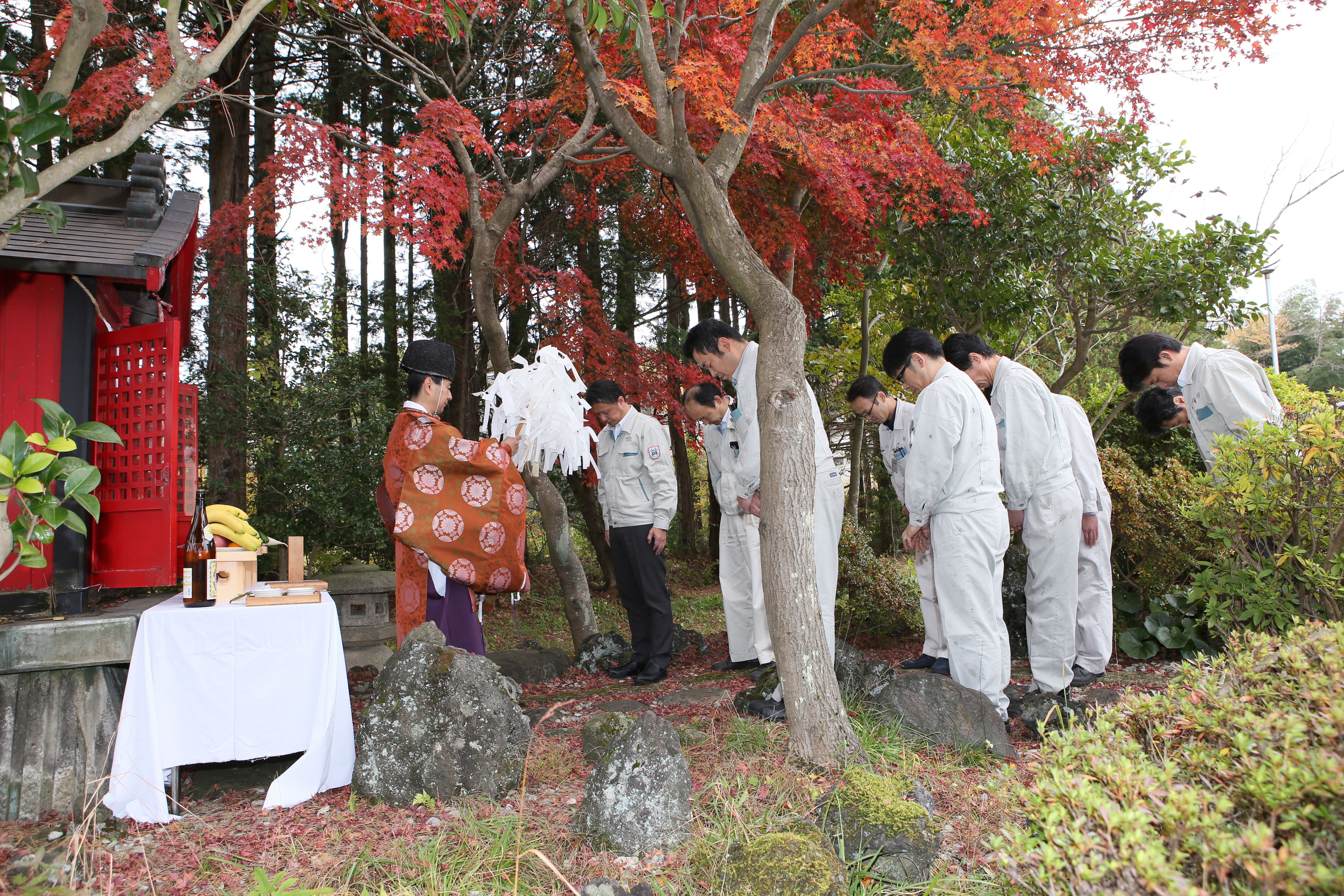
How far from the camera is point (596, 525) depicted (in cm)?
1197

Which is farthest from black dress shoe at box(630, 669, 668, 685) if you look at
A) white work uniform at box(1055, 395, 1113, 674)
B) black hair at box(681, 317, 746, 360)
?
white work uniform at box(1055, 395, 1113, 674)

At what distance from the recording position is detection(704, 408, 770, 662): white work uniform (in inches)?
238

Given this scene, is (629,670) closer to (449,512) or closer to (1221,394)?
(449,512)

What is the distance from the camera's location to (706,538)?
16531mm

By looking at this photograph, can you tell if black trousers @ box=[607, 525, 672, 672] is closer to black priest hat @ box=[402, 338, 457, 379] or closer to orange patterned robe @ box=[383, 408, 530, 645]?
orange patterned robe @ box=[383, 408, 530, 645]

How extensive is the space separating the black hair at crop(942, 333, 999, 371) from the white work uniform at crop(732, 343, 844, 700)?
3.26 feet

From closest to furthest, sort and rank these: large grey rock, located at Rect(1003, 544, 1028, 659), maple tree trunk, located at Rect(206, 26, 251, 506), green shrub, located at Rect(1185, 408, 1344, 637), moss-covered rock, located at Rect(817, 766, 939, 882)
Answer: moss-covered rock, located at Rect(817, 766, 939, 882) → green shrub, located at Rect(1185, 408, 1344, 637) → large grey rock, located at Rect(1003, 544, 1028, 659) → maple tree trunk, located at Rect(206, 26, 251, 506)

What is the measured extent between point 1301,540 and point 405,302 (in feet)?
35.0

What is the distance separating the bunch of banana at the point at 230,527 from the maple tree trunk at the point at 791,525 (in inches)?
97.2

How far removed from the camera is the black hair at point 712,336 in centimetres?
495

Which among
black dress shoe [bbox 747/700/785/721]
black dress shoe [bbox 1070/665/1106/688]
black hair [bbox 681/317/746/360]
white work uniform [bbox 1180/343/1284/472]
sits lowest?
black dress shoe [bbox 1070/665/1106/688]

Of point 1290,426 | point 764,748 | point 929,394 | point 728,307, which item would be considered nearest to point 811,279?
point 728,307

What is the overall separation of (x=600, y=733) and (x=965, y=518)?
2.19 meters

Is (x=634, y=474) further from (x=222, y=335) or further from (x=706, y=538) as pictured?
(x=706, y=538)
